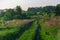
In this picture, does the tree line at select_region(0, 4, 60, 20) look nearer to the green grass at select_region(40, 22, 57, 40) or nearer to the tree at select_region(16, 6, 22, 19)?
the tree at select_region(16, 6, 22, 19)

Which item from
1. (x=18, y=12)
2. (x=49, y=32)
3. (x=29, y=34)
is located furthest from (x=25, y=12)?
(x=49, y=32)

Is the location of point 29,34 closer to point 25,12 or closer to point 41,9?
point 25,12

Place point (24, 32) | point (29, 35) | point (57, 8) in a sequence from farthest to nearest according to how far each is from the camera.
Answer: point (57, 8)
point (24, 32)
point (29, 35)

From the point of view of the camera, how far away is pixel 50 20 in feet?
40.4

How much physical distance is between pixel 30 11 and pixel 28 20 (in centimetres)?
156

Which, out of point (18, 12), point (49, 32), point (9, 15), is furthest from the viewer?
point (18, 12)

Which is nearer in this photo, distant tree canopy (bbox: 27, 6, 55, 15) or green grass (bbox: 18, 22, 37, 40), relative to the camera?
green grass (bbox: 18, 22, 37, 40)

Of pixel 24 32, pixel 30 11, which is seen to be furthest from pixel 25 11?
pixel 24 32

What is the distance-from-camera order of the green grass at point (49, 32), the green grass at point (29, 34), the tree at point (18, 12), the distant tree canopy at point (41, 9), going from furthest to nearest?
the distant tree canopy at point (41, 9), the tree at point (18, 12), the green grass at point (29, 34), the green grass at point (49, 32)

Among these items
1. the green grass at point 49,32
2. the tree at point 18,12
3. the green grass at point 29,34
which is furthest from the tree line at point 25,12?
the green grass at point 49,32

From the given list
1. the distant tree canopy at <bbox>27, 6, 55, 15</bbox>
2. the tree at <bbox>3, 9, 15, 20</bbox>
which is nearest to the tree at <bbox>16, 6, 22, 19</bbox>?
the tree at <bbox>3, 9, 15, 20</bbox>

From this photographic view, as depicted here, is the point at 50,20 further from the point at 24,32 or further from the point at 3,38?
the point at 3,38

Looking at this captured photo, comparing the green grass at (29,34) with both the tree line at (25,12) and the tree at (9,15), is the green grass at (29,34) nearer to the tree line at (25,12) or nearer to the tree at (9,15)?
the tree line at (25,12)

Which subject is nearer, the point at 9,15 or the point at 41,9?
the point at 9,15
